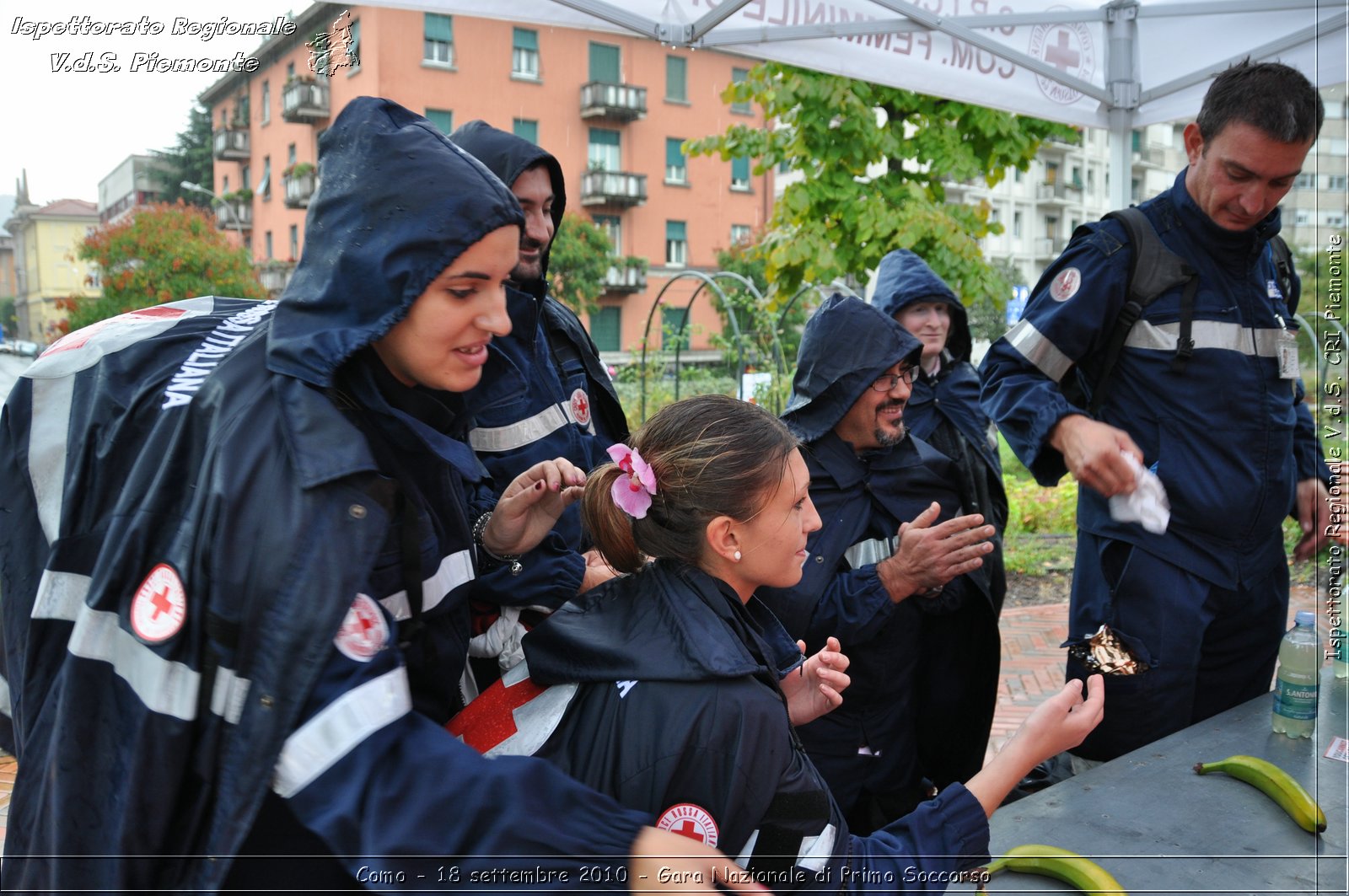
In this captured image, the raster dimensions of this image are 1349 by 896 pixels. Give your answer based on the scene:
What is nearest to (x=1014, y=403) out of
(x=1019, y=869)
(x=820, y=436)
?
(x=820, y=436)

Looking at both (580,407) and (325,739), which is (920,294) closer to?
(580,407)

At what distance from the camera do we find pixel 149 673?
4.17 feet

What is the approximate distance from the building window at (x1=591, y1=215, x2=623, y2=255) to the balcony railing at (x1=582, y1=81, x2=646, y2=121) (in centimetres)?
365

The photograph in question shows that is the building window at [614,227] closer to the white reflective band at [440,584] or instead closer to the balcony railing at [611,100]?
the balcony railing at [611,100]

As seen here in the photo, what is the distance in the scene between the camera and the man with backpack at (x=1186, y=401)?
107 inches

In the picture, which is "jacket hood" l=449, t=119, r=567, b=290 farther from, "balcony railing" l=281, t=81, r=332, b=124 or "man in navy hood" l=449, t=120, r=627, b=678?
"balcony railing" l=281, t=81, r=332, b=124

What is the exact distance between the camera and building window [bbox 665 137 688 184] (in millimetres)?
39125

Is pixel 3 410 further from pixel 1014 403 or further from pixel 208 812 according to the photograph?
pixel 1014 403

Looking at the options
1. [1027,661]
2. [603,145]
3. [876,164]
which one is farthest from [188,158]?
[1027,661]

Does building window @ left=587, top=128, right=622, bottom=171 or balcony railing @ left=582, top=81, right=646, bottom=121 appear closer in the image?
balcony railing @ left=582, top=81, right=646, bottom=121

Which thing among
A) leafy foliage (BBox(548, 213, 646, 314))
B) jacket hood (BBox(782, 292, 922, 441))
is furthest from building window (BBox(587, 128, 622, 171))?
jacket hood (BBox(782, 292, 922, 441))

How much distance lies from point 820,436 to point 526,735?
1762 mm

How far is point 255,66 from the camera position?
2893 millimetres

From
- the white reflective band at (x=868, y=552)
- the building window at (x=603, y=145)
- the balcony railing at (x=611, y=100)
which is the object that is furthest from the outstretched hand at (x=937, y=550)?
the building window at (x=603, y=145)
